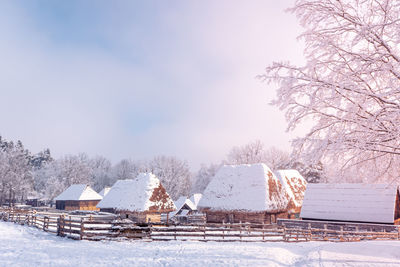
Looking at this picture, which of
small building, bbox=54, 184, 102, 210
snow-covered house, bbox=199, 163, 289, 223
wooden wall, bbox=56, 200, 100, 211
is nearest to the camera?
snow-covered house, bbox=199, 163, 289, 223

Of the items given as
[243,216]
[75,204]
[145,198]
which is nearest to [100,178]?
[75,204]

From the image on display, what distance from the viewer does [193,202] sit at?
58.9 meters

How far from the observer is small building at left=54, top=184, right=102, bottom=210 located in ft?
192

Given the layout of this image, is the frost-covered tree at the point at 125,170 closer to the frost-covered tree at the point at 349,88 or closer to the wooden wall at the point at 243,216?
the wooden wall at the point at 243,216

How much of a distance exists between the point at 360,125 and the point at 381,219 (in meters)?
21.3

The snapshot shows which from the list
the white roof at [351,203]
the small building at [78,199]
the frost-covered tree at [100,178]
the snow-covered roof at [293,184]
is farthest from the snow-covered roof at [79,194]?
the white roof at [351,203]

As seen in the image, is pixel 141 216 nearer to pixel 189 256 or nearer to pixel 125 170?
pixel 189 256

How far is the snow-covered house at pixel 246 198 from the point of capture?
28.6 meters

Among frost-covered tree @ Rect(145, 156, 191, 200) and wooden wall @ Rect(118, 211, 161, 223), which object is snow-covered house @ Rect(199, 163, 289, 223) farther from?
frost-covered tree @ Rect(145, 156, 191, 200)

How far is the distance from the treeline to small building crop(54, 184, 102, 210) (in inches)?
562

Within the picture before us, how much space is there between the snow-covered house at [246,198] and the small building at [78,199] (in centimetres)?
3511

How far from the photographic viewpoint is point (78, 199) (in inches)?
2270

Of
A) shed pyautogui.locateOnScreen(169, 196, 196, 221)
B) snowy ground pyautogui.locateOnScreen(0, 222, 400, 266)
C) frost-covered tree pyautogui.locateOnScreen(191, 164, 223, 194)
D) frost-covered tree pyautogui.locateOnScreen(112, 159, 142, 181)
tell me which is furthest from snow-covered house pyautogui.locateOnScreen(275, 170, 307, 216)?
frost-covered tree pyautogui.locateOnScreen(112, 159, 142, 181)

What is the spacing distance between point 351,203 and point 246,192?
9560 millimetres
